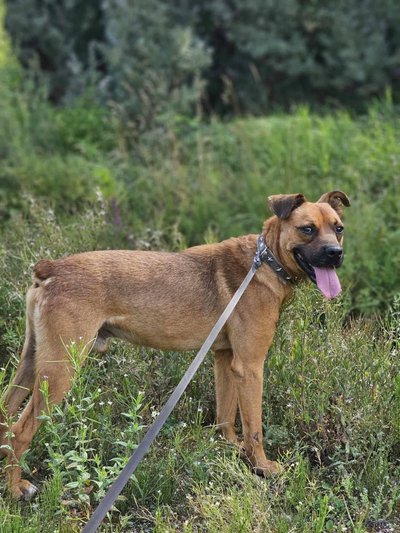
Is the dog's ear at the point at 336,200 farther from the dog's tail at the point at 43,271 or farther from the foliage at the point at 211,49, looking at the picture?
the foliage at the point at 211,49

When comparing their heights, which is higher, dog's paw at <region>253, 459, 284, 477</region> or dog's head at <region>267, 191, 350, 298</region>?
dog's head at <region>267, 191, 350, 298</region>

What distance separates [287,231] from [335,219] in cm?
28

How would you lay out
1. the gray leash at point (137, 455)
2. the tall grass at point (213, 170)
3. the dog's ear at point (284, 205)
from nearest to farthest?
the gray leash at point (137, 455) < the dog's ear at point (284, 205) < the tall grass at point (213, 170)

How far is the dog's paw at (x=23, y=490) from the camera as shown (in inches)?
194

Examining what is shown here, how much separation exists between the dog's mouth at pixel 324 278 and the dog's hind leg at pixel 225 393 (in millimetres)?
754

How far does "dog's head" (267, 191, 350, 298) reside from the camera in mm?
5125

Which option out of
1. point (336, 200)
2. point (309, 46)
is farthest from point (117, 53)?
point (336, 200)

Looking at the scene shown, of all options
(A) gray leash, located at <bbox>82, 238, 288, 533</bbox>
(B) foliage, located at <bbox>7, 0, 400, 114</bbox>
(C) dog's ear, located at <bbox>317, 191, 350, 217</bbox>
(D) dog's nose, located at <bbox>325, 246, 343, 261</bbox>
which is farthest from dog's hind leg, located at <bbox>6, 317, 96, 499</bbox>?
(B) foliage, located at <bbox>7, 0, 400, 114</bbox>

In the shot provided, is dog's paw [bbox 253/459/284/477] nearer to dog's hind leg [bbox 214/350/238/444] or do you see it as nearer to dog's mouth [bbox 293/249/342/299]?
dog's hind leg [bbox 214/350/238/444]

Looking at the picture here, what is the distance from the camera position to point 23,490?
4977 millimetres

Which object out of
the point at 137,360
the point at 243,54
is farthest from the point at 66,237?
the point at 243,54

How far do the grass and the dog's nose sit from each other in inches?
26.1

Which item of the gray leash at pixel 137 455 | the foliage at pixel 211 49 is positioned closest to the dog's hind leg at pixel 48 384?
the gray leash at pixel 137 455

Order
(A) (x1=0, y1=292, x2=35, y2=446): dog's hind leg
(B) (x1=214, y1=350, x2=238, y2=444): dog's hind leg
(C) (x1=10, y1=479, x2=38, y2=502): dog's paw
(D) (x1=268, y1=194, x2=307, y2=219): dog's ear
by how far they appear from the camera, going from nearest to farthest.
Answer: (C) (x1=10, y1=479, x2=38, y2=502): dog's paw, (A) (x1=0, y1=292, x2=35, y2=446): dog's hind leg, (D) (x1=268, y1=194, x2=307, y2=219): dog's ear, (B) (x1=214, y1=350, x2=238, y2=444): dog's hind leg
